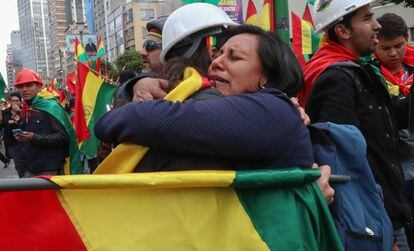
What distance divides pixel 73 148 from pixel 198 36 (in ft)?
14.0

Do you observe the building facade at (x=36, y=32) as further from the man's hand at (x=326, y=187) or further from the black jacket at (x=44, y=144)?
the man's hand at (x=326, y=187)

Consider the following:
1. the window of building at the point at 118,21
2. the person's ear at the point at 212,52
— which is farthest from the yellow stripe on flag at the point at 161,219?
the window of building at the point at 118,21

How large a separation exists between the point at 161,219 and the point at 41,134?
4554mm

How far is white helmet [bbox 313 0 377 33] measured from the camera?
2.58 metres

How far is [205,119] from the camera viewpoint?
1.38m

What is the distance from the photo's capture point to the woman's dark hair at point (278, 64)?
5.61 feet

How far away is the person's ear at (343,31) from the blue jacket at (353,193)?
0.94 m

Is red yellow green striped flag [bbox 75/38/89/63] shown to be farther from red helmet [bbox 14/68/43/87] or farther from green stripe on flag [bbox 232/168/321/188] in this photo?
green stripe on flag [bbox 232/168/321/188]

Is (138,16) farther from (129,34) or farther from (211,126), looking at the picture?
(211,126)

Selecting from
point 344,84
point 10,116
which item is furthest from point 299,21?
point 10,116

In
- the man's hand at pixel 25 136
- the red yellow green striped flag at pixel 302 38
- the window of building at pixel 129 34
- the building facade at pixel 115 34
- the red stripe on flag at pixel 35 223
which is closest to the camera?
the red stripe on flag at pixel 35 223

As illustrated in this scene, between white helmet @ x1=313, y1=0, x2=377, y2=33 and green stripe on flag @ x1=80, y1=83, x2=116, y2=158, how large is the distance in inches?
143

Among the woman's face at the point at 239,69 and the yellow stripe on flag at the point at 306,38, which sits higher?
the yellow stripe on flag at the point at 306,38

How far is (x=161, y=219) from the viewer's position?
132 cm
